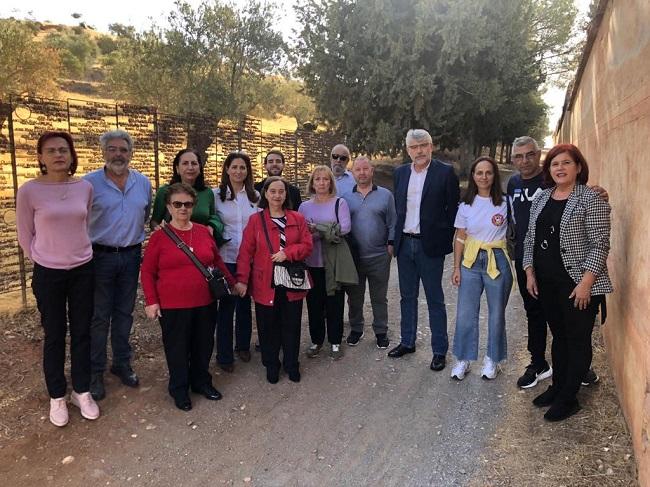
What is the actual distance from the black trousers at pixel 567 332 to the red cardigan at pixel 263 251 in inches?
75.3

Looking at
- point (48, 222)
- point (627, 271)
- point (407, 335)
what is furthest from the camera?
point (407, 335)

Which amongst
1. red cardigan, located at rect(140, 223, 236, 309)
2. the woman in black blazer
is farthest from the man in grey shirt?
red cardigan, located at rect(140, 223, 236, 309)

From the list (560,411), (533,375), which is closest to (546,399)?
(560,411)

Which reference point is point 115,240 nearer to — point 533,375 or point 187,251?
point 187,251

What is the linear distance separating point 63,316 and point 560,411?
3582mm

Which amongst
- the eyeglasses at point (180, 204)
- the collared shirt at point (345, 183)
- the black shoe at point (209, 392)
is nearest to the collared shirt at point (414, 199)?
the collared shirt at point (345, 183)

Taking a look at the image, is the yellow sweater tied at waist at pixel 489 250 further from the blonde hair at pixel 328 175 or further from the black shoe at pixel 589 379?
the blonde hair at pixel 328 175

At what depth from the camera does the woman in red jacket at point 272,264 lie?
416 centimetres

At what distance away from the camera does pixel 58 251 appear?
3338mm

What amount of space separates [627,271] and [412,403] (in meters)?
1.87

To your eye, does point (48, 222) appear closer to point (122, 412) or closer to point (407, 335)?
point (122, 412)

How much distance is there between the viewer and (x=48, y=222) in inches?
130

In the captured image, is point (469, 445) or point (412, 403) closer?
point (469, 445)

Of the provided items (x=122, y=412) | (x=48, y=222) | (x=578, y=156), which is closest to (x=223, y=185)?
(x=48, y=222)
